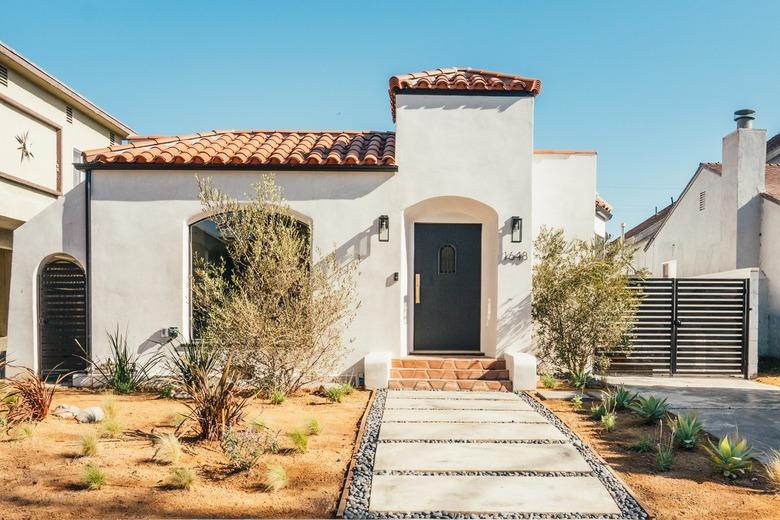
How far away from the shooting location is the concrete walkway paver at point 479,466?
13.6ft

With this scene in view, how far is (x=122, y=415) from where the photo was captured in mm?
6645

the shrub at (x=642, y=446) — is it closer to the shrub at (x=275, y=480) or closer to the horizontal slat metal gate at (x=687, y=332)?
the shrub at (x=275, y=480)

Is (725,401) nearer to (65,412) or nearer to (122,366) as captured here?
(65,412)

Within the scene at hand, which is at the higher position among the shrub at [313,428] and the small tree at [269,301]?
the small tree at [269,301]

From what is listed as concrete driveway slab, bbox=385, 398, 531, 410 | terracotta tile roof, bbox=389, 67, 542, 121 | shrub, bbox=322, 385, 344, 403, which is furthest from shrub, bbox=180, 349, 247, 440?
terracotta tile roof, bbox=389, 67, 542, 121

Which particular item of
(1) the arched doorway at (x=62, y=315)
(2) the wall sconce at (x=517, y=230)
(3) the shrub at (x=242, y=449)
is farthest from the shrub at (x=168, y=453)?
(2) the wall sconce at (x=517, y=230)

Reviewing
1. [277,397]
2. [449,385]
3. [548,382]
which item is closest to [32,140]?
[277,397]

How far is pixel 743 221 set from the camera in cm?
1330

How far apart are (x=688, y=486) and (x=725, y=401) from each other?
4.55m

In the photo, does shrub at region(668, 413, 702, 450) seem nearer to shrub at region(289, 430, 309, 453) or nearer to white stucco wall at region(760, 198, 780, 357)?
shrub at region(289, 430, 309, 453)

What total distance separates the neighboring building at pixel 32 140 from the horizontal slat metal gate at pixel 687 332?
51.5ft

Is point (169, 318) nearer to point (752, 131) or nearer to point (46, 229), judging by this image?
point (46, 229)

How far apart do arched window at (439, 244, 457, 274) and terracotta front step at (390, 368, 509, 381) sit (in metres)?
2.07

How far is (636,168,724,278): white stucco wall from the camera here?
1477cm
